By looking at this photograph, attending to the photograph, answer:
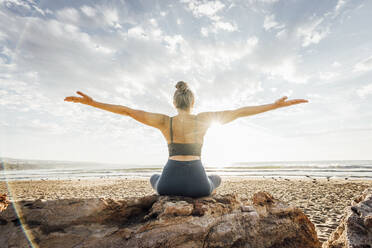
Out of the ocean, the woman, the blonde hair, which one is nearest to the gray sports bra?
the woman

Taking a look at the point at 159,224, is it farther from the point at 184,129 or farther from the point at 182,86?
the point at 182,86

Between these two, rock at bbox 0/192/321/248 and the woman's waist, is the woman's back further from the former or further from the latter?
rock at bbox 0/192/321/248

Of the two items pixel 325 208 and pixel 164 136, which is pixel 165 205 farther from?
pixel 325 208

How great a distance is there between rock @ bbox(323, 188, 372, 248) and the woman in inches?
65.7

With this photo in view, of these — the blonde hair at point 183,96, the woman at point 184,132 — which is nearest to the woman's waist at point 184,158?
the woman at point 184,132

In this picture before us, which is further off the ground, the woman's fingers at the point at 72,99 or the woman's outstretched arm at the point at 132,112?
the woman's fingers at the point at 72,99

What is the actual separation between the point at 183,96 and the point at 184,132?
→ 59cm

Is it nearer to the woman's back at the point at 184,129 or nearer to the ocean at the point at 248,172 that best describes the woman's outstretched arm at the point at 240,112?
the woman's back at the point at 184,129

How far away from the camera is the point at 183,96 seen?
3105 mm


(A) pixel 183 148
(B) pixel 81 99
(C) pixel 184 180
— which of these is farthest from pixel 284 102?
(B) pixel 81 99

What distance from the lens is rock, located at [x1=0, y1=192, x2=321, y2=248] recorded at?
6.62 feet

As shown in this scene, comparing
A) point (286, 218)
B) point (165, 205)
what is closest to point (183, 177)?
point (165, 205)

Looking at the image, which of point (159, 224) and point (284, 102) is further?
point (284, 102)

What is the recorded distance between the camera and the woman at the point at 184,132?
109 inches
